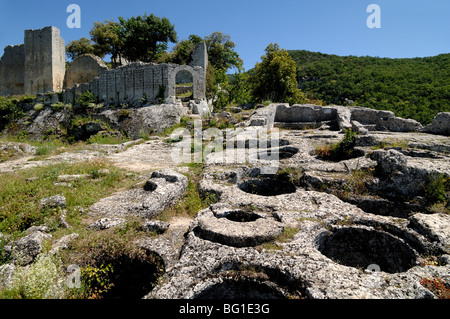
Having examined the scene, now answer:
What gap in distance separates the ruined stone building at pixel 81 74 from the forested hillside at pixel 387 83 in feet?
59.5

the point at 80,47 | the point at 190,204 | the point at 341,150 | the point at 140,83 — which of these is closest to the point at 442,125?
the point at 341,150

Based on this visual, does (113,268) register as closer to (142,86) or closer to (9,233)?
(9,233)

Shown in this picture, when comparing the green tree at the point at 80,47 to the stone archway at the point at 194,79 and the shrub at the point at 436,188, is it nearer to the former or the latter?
the stone archway at the point at 194,79

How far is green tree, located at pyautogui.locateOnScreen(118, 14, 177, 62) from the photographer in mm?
28781

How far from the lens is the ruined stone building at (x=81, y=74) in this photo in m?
19.0

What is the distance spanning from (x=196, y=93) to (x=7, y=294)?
17.9 meters

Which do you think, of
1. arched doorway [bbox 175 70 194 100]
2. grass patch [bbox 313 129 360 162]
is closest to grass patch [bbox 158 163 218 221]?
grass patch [bbox 313 129 360 162]

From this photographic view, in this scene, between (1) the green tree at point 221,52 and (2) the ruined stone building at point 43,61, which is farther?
(1) the green tree at point 221,52

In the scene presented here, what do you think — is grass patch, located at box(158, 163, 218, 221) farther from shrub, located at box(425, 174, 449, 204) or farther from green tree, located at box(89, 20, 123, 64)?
green tree, located at box(89, 20, 123, 64)

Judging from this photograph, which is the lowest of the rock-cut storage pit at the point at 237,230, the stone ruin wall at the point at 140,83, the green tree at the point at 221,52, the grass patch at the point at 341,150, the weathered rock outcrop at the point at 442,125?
the rock-cut storage pit at the point at 237,230

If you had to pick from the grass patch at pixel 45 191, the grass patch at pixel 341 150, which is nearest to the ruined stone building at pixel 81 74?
the grass patch at pixel 45 191

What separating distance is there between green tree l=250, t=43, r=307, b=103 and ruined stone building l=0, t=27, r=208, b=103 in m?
5.38

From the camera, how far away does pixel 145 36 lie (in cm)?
2909

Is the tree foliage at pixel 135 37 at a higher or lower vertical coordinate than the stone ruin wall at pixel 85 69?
higher
